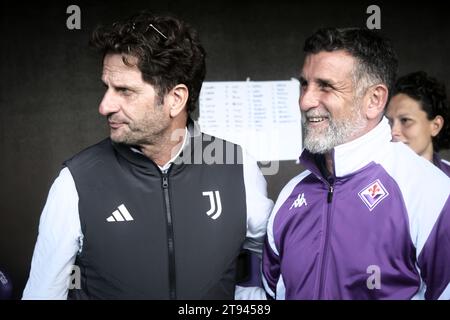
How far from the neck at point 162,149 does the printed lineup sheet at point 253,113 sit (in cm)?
170

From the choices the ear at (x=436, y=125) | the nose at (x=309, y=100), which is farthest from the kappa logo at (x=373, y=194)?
the ear at (x=436, y=125)

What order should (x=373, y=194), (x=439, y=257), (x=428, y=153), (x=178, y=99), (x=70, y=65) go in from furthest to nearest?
(x=70, y=65) < (x=428, y=153) < (x=178, y=99) < (x=373, y=194) < (x=439, y=257)

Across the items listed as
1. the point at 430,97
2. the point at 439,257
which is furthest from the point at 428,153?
the point at 439,257

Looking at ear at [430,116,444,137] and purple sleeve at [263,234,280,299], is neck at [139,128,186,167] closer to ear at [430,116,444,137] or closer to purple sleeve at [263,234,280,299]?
purple sleeve at [263,234,280,299]

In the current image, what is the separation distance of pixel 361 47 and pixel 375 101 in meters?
0.16

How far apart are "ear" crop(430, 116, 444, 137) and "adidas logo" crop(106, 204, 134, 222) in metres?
1.54

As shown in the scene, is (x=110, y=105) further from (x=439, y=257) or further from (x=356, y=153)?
(x=439, y=257)

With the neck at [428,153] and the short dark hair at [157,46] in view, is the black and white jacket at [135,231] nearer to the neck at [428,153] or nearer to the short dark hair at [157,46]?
the short dark hair at [157,46]

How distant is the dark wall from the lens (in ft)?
10.8

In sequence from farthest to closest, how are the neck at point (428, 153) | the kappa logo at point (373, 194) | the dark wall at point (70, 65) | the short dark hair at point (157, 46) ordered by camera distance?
the dark wall at point (70, 65)
the neck at point (428, 153)
the short dark hair at point (157, 46)
the kappa logo at point (373, 194)

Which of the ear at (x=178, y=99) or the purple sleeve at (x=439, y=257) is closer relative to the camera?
the purple sleeve at (x=439, y=257)

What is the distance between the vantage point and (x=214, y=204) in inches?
64.1

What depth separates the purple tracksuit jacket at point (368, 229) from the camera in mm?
1392
